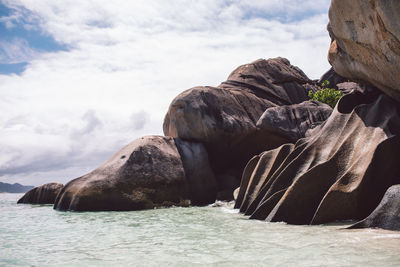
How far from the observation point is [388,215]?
17.9 ft

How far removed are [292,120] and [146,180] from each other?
6.00 metres

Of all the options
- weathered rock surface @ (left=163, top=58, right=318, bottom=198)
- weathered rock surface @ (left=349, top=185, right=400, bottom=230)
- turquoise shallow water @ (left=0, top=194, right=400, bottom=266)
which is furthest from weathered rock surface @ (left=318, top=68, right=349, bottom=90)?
weathered rock surface @ (left=349, top=185, right=400, bottom=230)

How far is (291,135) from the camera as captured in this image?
14.4 meters

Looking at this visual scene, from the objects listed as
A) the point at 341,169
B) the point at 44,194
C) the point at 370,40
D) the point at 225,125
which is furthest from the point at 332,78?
the point at 44,194

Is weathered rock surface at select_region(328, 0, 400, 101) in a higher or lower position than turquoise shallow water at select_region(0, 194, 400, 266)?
higher

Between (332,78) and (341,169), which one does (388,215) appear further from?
(332,78)

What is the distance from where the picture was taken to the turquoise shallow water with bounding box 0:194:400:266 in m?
4.23

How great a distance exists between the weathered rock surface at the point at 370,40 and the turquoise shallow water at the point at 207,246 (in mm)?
3085

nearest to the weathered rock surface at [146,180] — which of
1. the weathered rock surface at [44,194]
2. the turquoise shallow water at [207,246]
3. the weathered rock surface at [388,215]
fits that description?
the turquoise shallow water at [207,246]

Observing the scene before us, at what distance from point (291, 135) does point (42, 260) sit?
36.6 feet

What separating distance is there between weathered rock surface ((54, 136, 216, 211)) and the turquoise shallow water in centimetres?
491

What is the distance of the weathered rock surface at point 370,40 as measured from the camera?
5.76 metres

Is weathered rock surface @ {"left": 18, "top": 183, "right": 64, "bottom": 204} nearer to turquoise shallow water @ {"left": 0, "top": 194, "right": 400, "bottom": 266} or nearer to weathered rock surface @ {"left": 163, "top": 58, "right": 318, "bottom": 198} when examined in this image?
weathered rock surface @ {"left": 163, "top": 58, "right": 318, "bottom": 198}

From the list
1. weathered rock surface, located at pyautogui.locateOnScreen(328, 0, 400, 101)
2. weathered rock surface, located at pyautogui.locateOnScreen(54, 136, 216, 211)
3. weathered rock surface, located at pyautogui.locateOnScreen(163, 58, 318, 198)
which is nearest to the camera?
weathered rock surface, located at pyautogui.locateOnScreen(328, 0, 400, 101)
